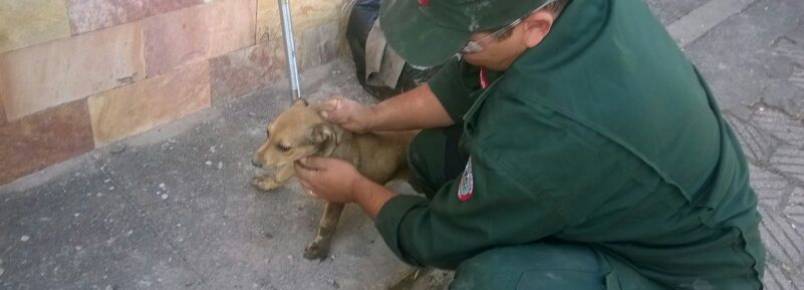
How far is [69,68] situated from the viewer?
10.5ft

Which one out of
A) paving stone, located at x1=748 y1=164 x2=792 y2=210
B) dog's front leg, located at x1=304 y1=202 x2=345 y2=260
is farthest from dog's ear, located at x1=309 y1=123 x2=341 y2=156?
paving stone, located at x1=748 y1=164 x2=792 y2=210

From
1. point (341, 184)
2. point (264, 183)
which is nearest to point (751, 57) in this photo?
point (264, 183)

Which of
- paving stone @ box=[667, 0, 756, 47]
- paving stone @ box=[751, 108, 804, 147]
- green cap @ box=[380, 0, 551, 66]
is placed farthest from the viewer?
paving stone @ box=[667, 0, 756, 47]

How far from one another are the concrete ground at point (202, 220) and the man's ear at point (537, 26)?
1.44m

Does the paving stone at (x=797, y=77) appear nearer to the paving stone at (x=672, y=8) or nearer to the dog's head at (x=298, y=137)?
the paving stone at (x=672, y=8)

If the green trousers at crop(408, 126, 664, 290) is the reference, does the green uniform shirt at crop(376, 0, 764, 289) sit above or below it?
above

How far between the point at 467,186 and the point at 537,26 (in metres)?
0.48

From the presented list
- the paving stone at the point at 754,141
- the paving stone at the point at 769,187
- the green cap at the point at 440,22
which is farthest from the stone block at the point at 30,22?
the paving stone at the point at 754,141

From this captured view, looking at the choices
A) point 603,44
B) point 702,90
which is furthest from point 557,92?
point 702,90

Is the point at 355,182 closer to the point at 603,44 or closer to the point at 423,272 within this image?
the point at 423,272

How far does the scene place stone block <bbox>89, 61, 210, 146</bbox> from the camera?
3463mm

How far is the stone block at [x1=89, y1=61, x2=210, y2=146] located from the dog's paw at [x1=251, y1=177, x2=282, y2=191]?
57cm

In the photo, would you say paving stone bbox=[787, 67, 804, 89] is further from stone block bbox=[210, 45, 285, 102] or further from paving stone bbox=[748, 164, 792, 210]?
stone block bbox=[210, 45, 285, 102]

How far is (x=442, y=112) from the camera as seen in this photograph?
3.04 m
